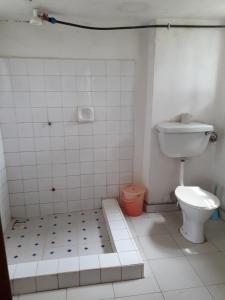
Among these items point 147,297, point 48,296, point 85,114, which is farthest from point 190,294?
point 85,114

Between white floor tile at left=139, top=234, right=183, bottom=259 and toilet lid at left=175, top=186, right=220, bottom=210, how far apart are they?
419 mm

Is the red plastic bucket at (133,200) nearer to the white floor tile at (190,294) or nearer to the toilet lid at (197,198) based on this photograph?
the toilet lid at (197,198)

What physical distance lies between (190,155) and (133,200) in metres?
0.76

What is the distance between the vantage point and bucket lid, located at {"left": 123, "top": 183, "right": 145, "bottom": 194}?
2.56 metres

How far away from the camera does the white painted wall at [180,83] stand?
2229 millimetres

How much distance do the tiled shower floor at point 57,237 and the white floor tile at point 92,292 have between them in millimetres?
377

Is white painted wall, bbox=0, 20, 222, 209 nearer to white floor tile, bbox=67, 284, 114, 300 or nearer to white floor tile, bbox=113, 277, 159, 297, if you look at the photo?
white floor tile, bbox=113, 277, 159, 297

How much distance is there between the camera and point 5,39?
2.13m

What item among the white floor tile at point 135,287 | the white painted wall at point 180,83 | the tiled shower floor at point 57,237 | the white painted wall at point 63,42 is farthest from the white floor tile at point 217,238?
the white painted wall at point 63,42

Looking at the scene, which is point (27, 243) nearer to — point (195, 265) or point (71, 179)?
point (71, 179)

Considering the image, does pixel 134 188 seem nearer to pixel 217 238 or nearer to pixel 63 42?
pixel 217 238

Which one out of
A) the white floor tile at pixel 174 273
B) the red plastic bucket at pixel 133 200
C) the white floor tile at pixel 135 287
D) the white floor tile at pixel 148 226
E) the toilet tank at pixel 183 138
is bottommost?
the white floor tile at pixel 135 287

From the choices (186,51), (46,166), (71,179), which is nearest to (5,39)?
(46,166)

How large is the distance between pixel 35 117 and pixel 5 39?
2.45 feet
